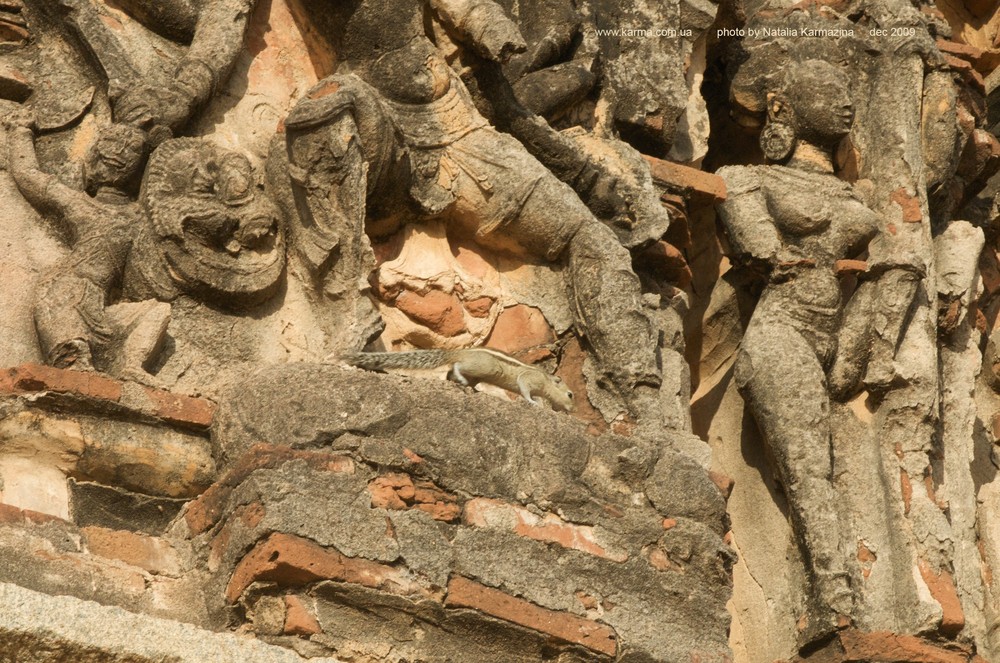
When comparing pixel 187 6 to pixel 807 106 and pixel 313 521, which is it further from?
pixel 807 106

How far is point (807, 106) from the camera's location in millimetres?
8578

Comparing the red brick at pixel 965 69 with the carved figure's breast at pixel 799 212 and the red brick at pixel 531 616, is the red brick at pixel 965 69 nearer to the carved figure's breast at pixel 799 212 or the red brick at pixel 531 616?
the carved figure's breast at pixel 799 212

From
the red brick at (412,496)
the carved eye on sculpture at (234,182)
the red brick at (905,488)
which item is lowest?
the red brick at (905,488)

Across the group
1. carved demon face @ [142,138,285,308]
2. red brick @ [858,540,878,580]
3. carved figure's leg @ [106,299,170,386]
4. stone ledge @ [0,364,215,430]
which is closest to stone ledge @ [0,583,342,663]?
stone ledge @ [0,364,215,430]

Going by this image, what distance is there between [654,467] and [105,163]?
1845 millimetres

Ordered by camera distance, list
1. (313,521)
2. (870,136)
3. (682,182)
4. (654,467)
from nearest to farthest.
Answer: (313,521) → (654,467) → (682,182) → (870,136)

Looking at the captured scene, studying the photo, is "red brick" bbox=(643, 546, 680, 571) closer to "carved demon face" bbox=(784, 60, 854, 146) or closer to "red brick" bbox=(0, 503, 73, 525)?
"red brick" bbox=(0, 503, 73, 525)

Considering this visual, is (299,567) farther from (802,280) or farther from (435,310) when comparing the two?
(802,280)

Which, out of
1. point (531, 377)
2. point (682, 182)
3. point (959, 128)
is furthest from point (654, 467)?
point (959, 128)

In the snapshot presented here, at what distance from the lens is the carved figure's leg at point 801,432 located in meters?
7.68

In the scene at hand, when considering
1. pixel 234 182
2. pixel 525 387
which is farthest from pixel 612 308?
pixel 234 182

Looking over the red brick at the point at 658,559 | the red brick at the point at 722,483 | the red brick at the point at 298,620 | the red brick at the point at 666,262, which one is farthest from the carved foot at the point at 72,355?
the red brick at the point at 666,262

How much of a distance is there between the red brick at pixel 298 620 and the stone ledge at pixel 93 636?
151mm

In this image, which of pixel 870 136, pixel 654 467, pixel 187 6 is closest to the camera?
pixel 654 467
